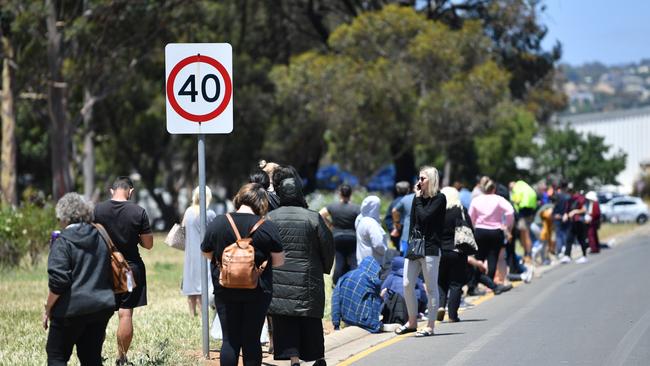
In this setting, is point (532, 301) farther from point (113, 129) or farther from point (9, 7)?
point (113, 129)

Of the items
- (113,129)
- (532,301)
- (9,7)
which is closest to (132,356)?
(532,301)

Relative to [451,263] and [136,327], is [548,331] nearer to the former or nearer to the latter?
[451,263]

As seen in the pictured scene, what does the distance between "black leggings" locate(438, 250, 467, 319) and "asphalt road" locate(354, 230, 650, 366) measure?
26 centimetres

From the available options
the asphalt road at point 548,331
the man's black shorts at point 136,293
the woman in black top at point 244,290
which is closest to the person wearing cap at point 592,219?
the asphalt road at point 548,331

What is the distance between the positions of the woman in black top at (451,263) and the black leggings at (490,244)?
2935 millimetres

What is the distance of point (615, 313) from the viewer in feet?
47.6

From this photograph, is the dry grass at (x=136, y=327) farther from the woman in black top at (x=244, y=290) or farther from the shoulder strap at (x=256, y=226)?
the shoulder strap at (x=256, y=226)

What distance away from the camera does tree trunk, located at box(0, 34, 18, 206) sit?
123 feet

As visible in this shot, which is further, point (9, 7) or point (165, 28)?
point (165, 28)

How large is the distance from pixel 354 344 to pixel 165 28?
2942 centimetres

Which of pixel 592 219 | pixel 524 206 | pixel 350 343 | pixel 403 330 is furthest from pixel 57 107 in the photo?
pixel 350 343

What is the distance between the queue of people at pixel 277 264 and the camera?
8.23m

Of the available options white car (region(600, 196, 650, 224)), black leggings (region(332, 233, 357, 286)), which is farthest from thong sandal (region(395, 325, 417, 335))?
white car (region(600, 196, 650, 224))

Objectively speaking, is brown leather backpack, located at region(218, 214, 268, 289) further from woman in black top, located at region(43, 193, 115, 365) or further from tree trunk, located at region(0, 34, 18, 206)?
tree trunk, located at region(0, 34, 18, 206)
